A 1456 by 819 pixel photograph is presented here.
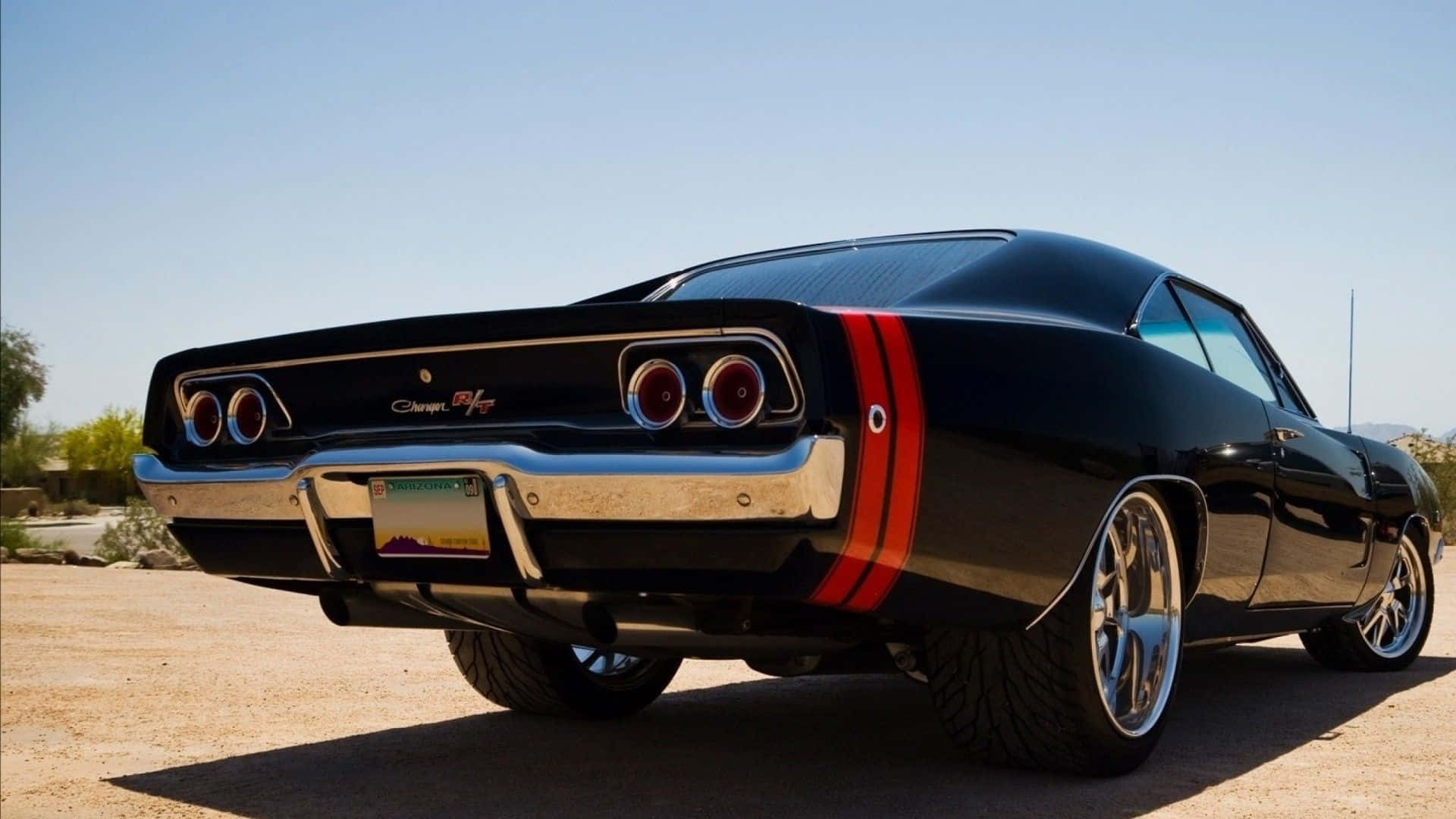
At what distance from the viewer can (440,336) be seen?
3.39m

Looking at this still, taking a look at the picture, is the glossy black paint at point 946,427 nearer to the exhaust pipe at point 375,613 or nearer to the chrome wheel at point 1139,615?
the chrome wheel at point 1139,615

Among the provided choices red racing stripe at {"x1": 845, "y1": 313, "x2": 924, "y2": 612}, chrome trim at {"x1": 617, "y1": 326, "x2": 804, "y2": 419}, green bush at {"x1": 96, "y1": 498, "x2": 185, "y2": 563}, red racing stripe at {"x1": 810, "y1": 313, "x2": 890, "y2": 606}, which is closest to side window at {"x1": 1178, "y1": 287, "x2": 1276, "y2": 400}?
red racing stripe at {"x1": 845, "y1": 313, "x2": 924, "y2": 612}

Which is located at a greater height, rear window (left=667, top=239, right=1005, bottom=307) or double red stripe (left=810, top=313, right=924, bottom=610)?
rear window (left=667, top=239, right=1005, bottom=307)

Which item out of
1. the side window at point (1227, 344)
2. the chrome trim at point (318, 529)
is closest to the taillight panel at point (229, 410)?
the chrome trim at point (318, 529)

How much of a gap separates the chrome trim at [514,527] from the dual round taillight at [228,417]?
0.95m

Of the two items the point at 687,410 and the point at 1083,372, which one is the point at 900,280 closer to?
the point at 1083,372

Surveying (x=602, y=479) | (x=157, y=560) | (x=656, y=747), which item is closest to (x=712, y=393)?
(x=602, y=479)

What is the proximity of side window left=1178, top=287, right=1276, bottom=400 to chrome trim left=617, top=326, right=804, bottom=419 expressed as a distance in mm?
2108

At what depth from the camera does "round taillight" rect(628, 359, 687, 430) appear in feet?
10.0

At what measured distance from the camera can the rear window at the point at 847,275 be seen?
3.96m

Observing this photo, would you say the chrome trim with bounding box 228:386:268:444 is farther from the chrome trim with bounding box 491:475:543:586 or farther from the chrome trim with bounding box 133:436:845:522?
the chrome trim with bounding box 491:475:543:586

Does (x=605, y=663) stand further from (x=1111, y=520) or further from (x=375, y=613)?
(x=1111, y=520)

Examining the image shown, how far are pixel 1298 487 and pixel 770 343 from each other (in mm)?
2440

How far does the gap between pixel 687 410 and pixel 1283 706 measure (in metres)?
3.12
